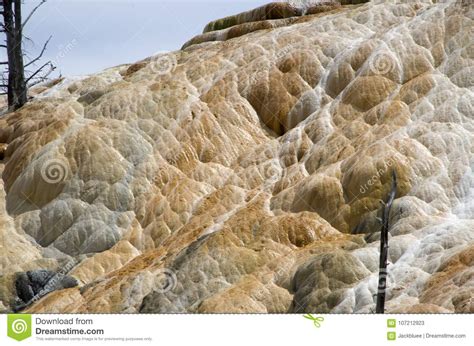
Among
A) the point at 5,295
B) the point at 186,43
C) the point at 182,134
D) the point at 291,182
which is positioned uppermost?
the point at 186,43

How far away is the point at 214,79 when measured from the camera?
47.0m

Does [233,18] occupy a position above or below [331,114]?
above

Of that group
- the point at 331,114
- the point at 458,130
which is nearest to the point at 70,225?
the point at 331,114

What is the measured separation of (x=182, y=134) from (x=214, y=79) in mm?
5317

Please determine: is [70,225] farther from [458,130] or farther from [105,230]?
[458,130]

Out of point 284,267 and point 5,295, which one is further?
point 5,295
